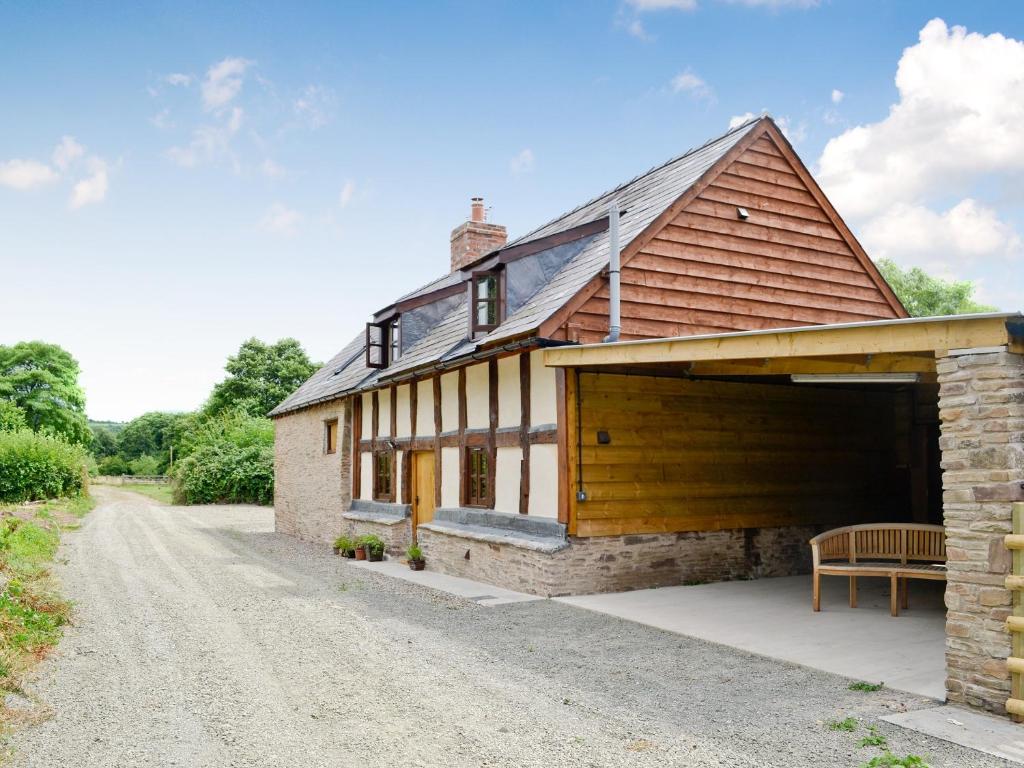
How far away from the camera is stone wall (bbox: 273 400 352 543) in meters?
18.3

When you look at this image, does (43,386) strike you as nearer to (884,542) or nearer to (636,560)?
(636,560)

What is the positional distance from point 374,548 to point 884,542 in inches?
367

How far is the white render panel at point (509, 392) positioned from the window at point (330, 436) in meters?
8.59

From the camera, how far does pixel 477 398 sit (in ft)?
40.7

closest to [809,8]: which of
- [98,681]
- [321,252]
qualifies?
[98,681]

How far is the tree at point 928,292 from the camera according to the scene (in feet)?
107

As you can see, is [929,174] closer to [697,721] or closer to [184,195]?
[184,195]

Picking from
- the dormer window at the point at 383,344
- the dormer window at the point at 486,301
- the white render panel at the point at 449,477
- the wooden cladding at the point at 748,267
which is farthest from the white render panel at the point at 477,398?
the dormer window at the point at 383,344

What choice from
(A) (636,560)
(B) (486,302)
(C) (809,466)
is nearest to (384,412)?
(B) (486,302)

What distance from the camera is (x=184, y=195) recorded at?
20578mm

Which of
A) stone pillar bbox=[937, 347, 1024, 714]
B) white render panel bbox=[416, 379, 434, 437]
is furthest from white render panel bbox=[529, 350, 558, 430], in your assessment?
stone pillar bbox=[937, 347, 1024, 714]

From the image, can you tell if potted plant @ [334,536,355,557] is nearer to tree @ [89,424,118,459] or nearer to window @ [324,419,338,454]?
window @ [324,419,338,454]

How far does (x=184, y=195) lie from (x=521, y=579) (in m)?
15.6

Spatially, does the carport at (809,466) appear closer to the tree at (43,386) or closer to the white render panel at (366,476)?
the white render panel at (366,476)
